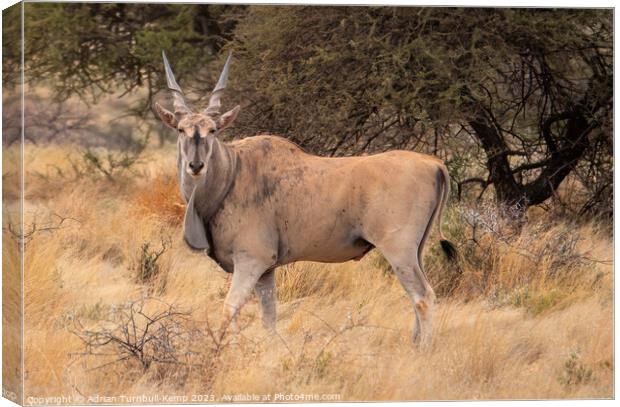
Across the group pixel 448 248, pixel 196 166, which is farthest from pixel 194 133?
pixel 448 248

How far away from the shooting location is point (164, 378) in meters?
8.45

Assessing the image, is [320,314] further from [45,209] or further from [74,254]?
[45,209]

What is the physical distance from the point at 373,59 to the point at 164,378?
13.2ft

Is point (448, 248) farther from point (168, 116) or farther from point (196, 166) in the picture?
point (168, 116)

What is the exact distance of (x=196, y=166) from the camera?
8.23m

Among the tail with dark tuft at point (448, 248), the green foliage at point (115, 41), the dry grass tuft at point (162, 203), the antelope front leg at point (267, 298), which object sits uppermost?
the green foliage at point (115, 41)

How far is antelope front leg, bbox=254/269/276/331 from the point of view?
9148 millimetres

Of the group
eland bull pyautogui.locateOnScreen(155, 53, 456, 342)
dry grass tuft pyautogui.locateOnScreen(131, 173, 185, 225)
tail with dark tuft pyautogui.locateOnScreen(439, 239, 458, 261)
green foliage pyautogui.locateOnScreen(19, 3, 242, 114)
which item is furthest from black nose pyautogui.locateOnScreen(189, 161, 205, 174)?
green foliage pyautogui.locateOnScreen(19, 3, 242, 114)

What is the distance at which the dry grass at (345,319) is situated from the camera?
8.42 m

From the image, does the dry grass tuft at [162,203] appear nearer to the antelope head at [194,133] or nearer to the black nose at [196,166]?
the antelope head at [194,133]

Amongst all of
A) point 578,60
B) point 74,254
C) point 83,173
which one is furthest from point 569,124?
point 83,173

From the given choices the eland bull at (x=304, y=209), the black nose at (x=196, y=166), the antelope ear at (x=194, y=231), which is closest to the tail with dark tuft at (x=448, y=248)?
the eland bull at (x=304, y=209)

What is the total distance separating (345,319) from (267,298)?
108 cm

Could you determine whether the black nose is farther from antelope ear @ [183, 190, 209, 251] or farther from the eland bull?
antelope ear @ [183, 190, 209, 251]
